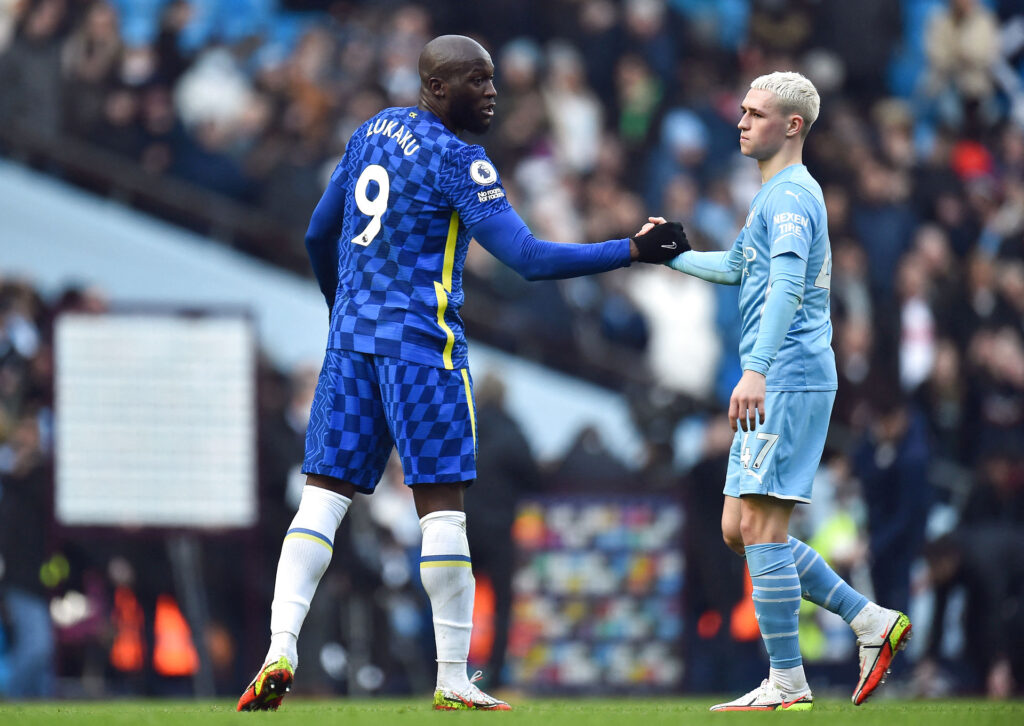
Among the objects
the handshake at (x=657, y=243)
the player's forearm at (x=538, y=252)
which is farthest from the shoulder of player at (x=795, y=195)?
the player's forearm at (x=538, y=252)

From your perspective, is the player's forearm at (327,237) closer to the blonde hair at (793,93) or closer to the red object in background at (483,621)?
the blonde hair at (793,93)

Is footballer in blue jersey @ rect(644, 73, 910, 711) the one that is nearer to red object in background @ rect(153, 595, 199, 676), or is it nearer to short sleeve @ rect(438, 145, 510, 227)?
short sleeve @ rect(438, 145, 510, 227)

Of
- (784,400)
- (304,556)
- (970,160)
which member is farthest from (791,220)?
(970,160)

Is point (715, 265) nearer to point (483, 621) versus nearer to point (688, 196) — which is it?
point (483, 621)

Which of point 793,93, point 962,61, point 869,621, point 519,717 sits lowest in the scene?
point 519,717

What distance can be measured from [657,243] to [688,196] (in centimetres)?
656

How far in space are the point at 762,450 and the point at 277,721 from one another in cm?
178

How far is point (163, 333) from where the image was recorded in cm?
1048

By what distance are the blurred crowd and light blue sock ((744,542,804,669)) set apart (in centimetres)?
531

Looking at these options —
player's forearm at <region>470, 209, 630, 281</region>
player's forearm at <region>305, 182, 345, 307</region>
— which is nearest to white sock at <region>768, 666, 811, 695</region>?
player's forearm at <region>470, 209, 630, 281</region>

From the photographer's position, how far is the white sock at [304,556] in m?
5.00

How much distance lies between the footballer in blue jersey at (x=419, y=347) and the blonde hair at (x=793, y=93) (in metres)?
0.63

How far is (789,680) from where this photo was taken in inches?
203

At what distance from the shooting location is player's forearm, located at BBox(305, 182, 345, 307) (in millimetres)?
5349
